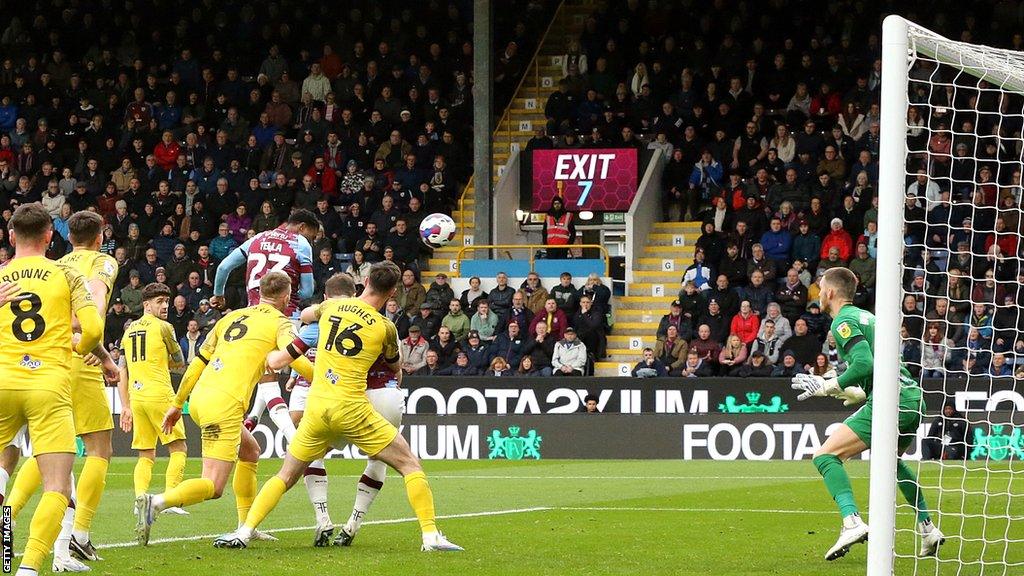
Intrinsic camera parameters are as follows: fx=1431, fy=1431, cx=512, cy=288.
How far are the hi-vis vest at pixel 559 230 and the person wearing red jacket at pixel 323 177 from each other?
14.0ft

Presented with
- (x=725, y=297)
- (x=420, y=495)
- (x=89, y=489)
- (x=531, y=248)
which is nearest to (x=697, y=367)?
(x=725, y=297)

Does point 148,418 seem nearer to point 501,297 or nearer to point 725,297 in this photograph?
point 501,297

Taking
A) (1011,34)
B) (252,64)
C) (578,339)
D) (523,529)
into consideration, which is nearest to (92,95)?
(252,64)

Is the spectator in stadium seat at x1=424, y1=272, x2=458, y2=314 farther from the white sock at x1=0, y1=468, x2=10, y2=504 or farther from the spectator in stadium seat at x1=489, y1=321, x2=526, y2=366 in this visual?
the white sock at x1=0, y1=468, x2=10, y2=504

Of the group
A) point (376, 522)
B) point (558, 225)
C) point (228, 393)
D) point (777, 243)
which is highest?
point (558, 225)

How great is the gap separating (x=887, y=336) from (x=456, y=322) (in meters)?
16.0

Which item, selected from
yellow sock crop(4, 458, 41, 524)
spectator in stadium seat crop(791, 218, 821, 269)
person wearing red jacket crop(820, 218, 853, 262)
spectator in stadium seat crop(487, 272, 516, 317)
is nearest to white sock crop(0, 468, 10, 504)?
yellow sock crop(4, 458, 41, 524)

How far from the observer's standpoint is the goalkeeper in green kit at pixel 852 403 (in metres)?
8.31

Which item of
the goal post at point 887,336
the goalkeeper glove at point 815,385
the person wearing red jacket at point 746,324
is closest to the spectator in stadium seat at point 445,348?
the person wearing red jacket at point 746,324

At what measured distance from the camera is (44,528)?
22.8 ft

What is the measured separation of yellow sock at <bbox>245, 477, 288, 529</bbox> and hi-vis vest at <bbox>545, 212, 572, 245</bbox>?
15649 mm

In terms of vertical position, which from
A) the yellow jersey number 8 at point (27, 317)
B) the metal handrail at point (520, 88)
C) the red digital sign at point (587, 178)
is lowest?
the yellow jersey number 8 at point (27, 317)

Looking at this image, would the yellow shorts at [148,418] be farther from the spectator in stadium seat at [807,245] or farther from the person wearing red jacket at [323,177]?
→ the person wearing red jacket at [323,177]

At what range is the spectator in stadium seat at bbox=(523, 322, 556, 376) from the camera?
21453 mm
